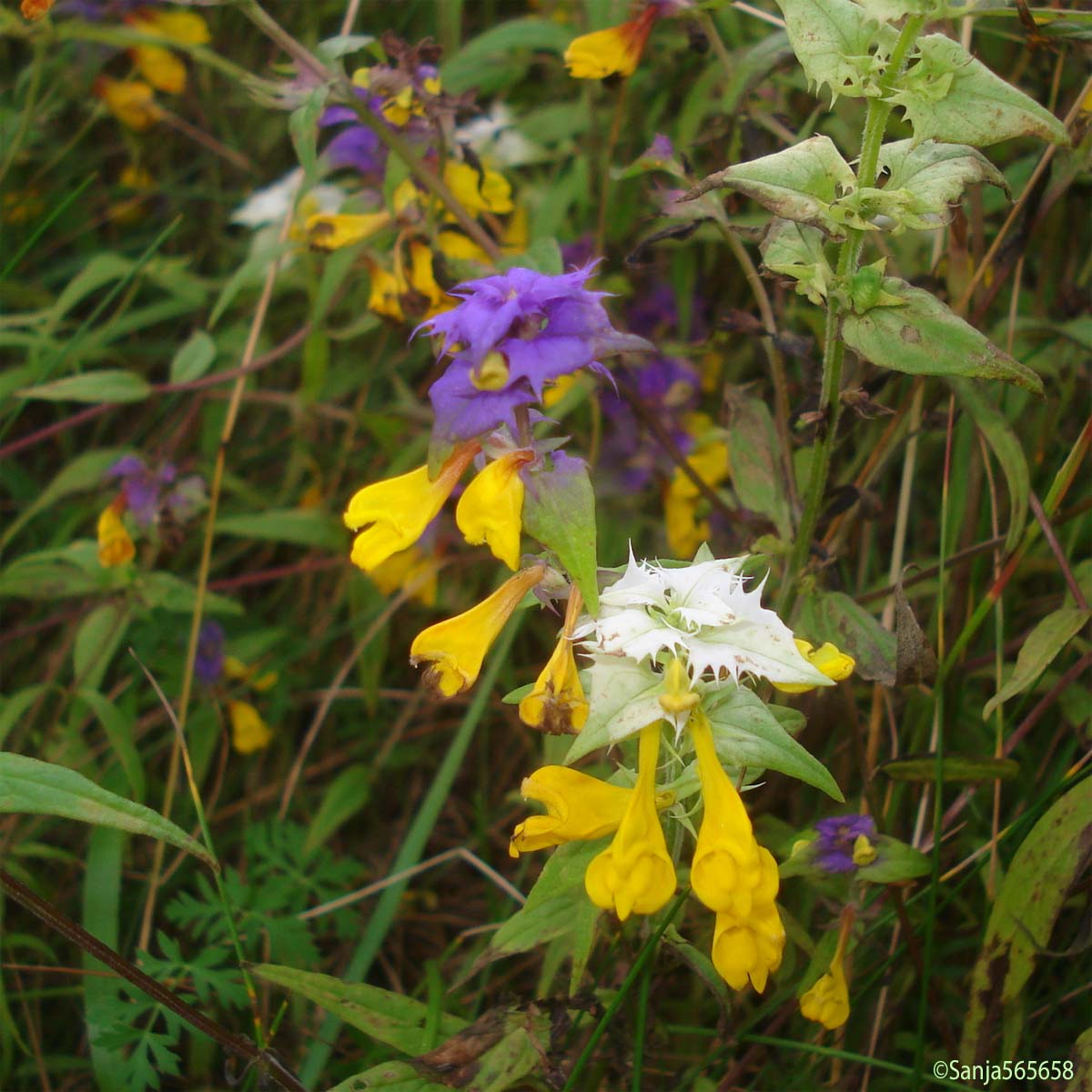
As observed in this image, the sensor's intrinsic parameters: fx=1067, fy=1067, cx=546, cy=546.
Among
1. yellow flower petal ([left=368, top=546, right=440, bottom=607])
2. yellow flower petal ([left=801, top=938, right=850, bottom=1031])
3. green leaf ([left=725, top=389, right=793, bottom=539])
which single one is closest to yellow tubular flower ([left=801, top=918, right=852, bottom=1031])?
yellow flower petal ([left=801, top=938, right=850, bottom=1031])

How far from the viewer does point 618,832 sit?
691mm

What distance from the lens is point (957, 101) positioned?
2.43 ft

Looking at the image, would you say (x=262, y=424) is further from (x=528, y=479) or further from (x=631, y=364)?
(x=528, y=479)

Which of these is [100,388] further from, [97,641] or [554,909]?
[554,909]

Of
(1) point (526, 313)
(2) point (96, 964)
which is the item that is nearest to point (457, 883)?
(2) point (96, 964)

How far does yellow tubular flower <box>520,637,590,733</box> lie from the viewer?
721 mm

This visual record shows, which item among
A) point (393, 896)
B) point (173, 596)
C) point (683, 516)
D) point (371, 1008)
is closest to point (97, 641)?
point (173, 596)

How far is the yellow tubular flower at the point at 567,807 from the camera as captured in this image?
2.33 feet

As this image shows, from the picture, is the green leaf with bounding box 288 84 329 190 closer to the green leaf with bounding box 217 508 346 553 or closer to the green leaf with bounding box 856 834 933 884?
the green leaf with bounding box 217 508 346 553

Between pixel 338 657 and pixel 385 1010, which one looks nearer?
pixel 385 1010

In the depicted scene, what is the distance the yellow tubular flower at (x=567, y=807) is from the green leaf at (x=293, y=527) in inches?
32.1

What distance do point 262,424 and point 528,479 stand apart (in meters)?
1.20

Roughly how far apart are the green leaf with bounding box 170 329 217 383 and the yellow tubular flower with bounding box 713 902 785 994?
1075 mm

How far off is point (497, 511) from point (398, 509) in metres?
0.09
